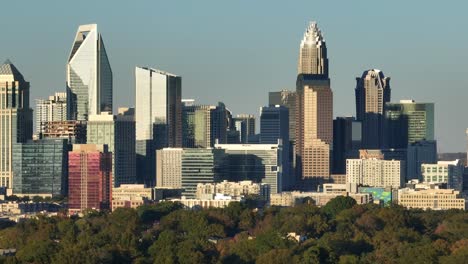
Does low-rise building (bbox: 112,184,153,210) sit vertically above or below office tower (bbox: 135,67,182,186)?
below

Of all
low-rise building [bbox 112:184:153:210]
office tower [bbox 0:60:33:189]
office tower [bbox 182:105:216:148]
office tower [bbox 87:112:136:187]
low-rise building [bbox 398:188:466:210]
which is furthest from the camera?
office tower [bbox 182:105:216:148]

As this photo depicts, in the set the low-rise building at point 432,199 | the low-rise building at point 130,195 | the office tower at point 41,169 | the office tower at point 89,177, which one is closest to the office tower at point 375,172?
the low-rise building at point 432,199

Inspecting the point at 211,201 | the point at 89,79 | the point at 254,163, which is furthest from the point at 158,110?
the point at 211,201

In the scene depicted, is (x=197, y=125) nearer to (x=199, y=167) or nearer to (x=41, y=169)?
(x=199, y=167)

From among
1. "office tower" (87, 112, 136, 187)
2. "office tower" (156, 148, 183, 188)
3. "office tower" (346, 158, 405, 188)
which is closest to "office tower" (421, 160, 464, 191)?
"office tower" (346, 158, 405, 188)

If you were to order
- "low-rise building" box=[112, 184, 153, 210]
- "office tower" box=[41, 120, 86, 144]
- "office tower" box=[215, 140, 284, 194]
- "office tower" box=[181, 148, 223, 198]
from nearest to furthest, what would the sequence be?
"low-rise building" box=[112, 184, 153, 210] < "office tower" box=[181, 148, 223, 198] < "office tower" box=[41, 120, 86, 144] < "office tower" box=[215, 140, 284, 194]

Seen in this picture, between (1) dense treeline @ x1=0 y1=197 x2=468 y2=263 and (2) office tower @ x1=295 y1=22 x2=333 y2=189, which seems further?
(2) office tower @ x1=295 y1=22 x2=333 y2=189

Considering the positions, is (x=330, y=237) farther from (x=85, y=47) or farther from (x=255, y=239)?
(x=85, y=47)

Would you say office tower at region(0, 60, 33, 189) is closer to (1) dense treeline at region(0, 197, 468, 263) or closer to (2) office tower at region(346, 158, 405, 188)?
(2) office tower at region(346, 158, 405, 188)
